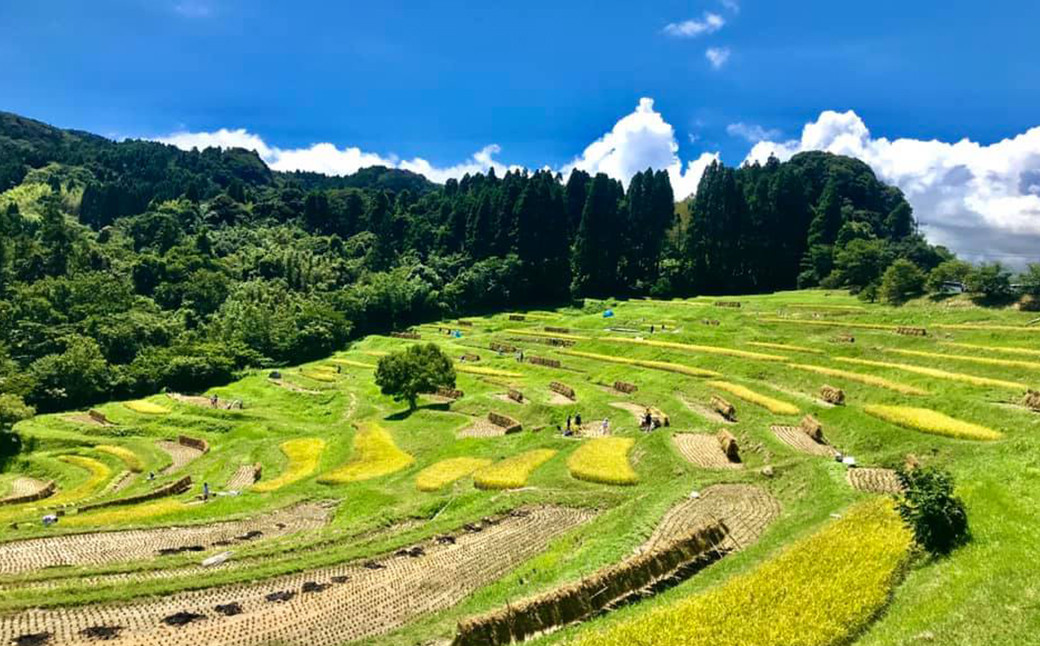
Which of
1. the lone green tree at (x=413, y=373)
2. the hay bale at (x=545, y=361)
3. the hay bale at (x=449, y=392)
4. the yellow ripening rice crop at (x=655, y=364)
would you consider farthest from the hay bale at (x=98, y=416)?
the yellow ripening rice crop at (x=655, y=364)

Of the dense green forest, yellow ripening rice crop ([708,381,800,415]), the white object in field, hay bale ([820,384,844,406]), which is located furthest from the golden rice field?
the white object in field

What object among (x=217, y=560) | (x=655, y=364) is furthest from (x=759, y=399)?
(x=217, y=560)

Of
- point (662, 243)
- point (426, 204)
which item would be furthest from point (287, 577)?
point (426, 204)

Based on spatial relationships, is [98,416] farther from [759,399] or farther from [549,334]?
[759,399]

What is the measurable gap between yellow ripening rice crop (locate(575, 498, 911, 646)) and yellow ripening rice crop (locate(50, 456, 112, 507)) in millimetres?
34976

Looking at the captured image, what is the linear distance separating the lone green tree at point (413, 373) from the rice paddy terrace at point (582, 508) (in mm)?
2253

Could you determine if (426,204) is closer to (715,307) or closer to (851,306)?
(715,307)

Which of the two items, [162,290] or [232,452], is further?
[162,290]

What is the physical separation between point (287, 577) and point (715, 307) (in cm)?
6842

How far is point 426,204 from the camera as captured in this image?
138875 millimetres

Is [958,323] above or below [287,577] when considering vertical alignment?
above

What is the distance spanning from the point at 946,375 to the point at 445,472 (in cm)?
2960

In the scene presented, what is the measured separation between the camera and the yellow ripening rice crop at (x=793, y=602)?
1220 cm

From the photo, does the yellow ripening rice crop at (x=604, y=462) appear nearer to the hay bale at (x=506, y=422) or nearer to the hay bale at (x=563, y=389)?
the hay bale at (x=506, y=422)
